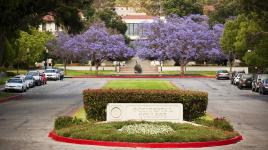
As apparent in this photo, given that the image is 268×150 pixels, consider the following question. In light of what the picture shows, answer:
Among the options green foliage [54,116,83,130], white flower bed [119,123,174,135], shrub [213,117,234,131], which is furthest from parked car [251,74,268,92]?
white flower bed [119,123,174,135]

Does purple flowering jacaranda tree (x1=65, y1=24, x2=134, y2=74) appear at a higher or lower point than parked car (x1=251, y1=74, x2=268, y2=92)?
higher

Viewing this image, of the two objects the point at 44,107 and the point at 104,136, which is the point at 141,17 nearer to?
the point at 44,107

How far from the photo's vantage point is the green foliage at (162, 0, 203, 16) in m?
128

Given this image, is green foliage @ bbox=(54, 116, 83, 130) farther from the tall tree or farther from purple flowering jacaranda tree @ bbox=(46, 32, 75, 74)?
purple flowering jacaranda tree @ bbox=(46, 32, 75, 74)

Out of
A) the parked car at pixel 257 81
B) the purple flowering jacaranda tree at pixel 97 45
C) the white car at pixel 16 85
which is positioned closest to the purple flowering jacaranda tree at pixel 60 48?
the purple flowering jacaranda tree at pixel 97 45

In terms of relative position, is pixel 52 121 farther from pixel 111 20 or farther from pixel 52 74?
pixel 111 20

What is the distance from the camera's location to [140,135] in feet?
68.9

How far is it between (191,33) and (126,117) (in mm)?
70609

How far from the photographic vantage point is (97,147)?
20203 mm

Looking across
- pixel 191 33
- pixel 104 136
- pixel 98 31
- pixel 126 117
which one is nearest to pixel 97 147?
pixel 104 136

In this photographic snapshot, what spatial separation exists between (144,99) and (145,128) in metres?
4.74

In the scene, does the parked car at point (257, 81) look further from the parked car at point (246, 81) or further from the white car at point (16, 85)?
the white car at point (16, 85)

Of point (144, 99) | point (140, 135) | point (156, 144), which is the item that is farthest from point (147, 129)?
point (144, 99)

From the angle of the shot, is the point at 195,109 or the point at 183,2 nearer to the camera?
the point at 195,109
